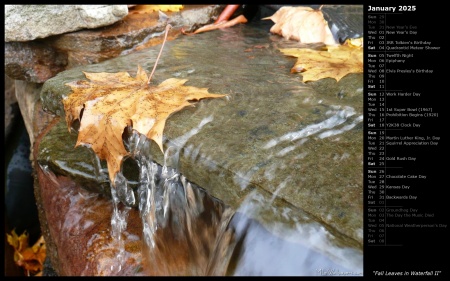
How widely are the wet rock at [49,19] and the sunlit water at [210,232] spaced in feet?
3.27

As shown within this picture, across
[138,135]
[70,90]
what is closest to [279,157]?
[138,135]

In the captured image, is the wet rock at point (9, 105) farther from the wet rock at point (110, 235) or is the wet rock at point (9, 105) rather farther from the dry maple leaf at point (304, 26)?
the dry maple leaf at point (304, 26)

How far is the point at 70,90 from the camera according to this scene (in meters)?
1.87

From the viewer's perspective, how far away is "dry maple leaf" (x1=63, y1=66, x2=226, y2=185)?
1664 mm

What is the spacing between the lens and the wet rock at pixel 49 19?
2420mm

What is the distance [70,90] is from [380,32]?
1.17m

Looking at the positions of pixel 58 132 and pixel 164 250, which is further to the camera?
pixel 58 132

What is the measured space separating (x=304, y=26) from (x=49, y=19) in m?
Result: 1.28

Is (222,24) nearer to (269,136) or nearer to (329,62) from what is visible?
(329,62)

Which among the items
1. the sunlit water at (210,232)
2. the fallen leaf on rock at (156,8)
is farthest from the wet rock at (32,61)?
the sunlit water at (210,232)

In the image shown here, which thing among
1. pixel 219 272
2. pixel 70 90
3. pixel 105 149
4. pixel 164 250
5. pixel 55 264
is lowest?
pixel 55 264

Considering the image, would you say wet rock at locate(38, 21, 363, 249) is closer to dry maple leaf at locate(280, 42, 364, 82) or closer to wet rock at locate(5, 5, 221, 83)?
dry maple leaf at locate(280, 42, 364, 82)

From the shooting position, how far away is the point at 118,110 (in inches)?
67.6

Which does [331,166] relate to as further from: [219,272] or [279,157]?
[219,272]
